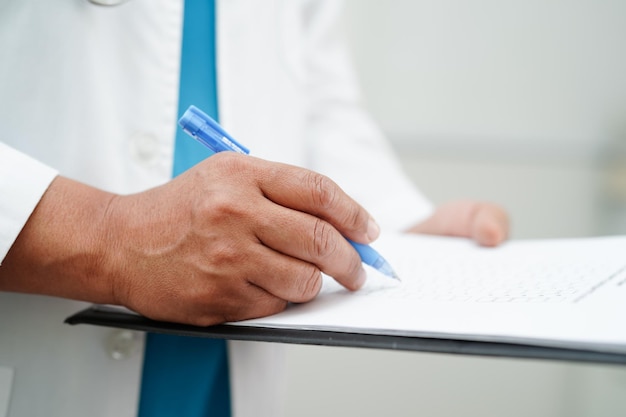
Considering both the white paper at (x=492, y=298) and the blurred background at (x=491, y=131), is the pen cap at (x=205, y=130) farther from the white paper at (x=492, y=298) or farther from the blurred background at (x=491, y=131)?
the blurred background at (x=491, y=131)

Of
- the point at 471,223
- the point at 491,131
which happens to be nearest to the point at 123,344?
the point at 471,223

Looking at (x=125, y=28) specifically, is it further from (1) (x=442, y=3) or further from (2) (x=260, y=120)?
(1) (x=442, y=3)

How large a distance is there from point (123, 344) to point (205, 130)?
0.22 meters

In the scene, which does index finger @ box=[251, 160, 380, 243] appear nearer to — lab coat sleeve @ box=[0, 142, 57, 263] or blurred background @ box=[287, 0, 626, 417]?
lab coat sleeve @ box=[0, 142, 57, 263]

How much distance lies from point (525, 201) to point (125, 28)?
3.68ft

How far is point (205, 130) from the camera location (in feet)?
1.28

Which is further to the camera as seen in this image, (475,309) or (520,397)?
(520,397)

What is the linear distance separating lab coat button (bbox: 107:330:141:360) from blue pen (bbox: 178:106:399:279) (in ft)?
0.65

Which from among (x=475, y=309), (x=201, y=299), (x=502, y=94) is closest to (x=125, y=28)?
(x=201, y=299)

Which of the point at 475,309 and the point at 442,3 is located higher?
the point at 442,3

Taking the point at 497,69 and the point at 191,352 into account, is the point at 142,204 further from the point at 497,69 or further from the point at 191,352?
the point at 497,69

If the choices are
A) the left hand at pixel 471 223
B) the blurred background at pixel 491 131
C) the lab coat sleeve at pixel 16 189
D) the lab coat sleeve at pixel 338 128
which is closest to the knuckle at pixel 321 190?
the lab coat sleeve at pixel 16 189

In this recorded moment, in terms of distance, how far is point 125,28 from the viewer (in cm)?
51

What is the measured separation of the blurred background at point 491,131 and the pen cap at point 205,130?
973mm
